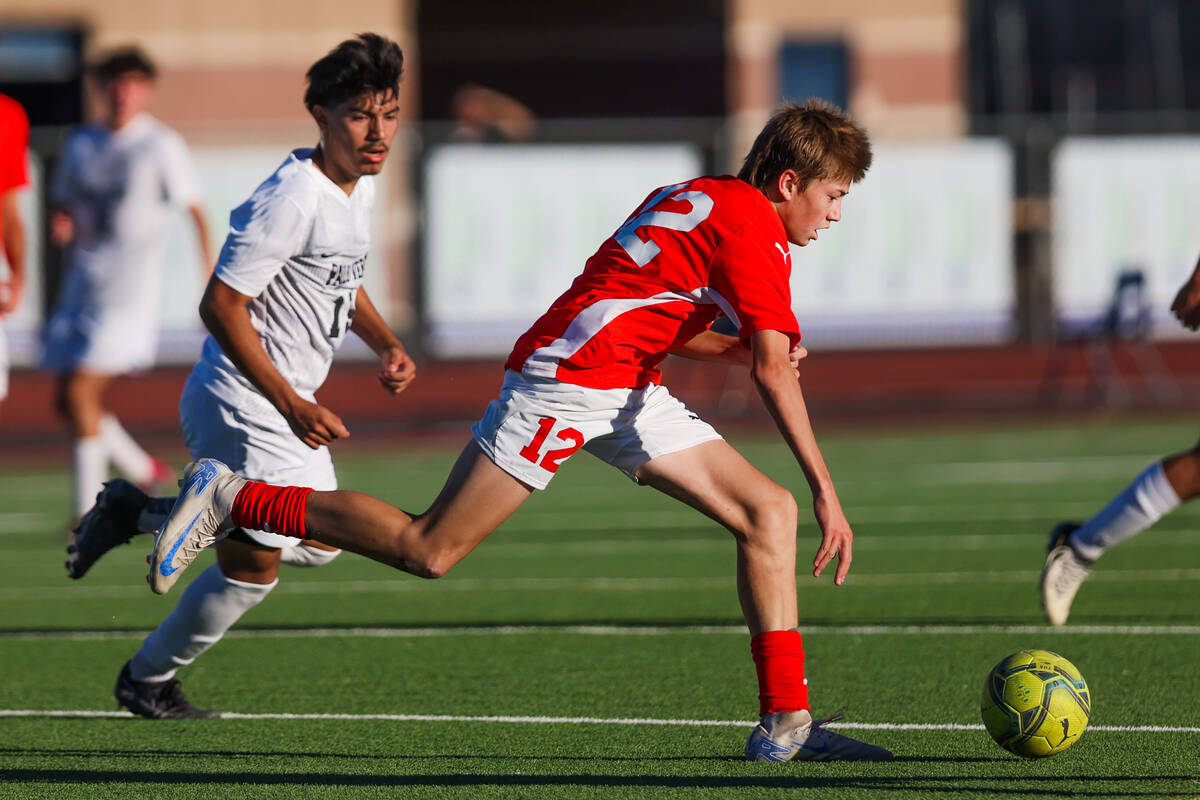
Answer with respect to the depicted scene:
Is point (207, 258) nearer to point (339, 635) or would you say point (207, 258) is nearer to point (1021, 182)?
point (339, 635)

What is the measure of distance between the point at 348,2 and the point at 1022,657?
832 inches

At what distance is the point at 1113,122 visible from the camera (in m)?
23.6

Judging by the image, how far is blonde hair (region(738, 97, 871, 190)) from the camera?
4.90 meters

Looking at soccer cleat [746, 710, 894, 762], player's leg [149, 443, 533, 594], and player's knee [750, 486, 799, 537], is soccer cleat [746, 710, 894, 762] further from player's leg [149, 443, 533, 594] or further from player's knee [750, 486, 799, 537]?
player's leg [149, 443, 533, 594]

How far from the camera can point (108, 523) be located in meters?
5.52

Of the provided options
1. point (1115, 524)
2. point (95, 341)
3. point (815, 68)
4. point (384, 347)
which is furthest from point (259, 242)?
point (815, 68)

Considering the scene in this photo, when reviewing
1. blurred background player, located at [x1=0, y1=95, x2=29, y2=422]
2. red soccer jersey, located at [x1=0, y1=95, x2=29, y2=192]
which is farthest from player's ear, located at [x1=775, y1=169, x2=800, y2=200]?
red soccer jersey, located at [x1=0, y1=95, x2=29, y2=192]

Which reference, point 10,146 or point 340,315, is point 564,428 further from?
point 10,146

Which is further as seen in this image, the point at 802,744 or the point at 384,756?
the point at 384,756

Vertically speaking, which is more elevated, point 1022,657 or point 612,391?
point 612,391

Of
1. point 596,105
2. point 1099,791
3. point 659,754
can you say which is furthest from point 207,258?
point 596,105

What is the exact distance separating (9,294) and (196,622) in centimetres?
312

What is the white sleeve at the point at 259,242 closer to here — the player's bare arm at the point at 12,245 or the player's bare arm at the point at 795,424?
the player's bare arm at the point at 795,424

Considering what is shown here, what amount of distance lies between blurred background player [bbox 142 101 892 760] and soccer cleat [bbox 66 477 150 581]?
51cm
